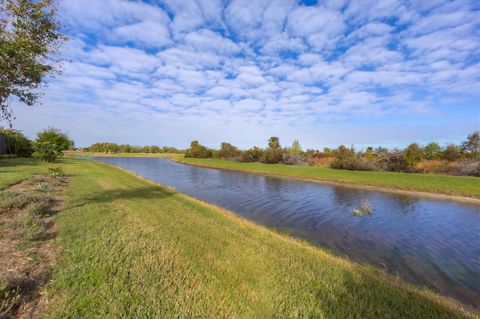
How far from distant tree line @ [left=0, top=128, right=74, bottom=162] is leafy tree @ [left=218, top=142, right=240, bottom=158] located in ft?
134

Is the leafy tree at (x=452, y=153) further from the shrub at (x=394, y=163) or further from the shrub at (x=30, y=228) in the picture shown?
the shrub at (x=30, y=228)

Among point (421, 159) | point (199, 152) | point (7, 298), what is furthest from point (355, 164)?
point (199, 152)

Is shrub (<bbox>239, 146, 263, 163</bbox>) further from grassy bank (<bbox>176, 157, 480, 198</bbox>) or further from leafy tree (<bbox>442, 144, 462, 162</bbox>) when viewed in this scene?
leafy tree (<bbox>442, 144, 462, 162</bbox>)

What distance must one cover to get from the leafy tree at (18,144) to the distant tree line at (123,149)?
91.8 m

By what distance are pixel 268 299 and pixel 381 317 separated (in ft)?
5.87

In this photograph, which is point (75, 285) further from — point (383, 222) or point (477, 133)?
point (477, 133)

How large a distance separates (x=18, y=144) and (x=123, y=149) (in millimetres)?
104539

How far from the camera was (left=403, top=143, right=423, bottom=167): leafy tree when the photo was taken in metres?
28.4

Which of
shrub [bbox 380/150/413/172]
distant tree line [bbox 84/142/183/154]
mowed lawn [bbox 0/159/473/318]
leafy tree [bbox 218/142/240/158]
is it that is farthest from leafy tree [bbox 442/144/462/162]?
distant tree line [bbox 84/142/183/154]

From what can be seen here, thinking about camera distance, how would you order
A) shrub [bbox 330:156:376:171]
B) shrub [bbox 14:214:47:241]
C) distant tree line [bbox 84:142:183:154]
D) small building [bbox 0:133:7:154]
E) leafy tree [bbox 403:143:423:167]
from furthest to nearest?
→ distant tree line [bbox 84:142:183:154], small building [bbox 0:133:7:154], shrub [bbox 330:156:376:171], leafy tree [bbox 403:143:423:167], shrub [bbox 14:214:47:241]

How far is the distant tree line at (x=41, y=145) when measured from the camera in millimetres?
27234

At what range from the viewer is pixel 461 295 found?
5.49 meters

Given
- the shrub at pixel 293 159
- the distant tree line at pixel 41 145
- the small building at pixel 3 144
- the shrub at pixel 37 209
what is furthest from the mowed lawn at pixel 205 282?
the small building at pixel 3 144

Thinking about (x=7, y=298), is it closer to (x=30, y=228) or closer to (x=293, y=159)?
(x=30, y=228)
